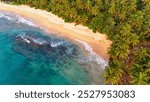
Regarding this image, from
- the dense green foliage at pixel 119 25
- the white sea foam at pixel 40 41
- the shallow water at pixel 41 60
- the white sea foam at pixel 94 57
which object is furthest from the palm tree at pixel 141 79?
the white sea foam at pixel 40 41

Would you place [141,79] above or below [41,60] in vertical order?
above

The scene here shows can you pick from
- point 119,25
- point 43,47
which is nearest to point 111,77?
point 119,25

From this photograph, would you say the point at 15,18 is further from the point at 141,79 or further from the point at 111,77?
the point at 141,79

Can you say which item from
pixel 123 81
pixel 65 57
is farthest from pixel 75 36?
pixel 123 81

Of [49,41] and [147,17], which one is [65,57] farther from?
[147,17]

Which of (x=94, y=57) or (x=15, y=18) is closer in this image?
(x=94, y=57)

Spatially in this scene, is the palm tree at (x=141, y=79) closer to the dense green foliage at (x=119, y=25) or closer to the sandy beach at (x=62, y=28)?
the dense green foliage at (x=119, y=25)

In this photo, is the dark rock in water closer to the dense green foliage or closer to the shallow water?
the shallow water
